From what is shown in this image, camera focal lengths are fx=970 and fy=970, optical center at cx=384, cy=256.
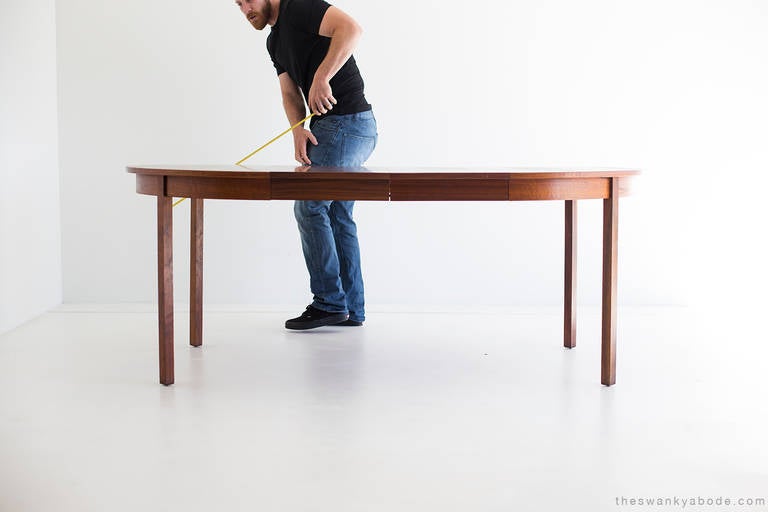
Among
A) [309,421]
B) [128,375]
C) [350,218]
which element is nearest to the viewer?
[309,421]

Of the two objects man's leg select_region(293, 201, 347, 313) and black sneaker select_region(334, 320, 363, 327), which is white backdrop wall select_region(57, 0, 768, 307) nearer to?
black sneaker select_region(334, 320, 363, 327)

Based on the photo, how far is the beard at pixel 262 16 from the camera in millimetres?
3391

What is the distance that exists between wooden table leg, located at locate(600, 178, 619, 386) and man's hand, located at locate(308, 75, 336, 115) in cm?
100

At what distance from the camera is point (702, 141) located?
169 inches

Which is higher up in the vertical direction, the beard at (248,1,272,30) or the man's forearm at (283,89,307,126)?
the beard at (248,1,272,30)

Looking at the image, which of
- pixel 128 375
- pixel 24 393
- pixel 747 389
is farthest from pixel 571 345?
pixel 24 393

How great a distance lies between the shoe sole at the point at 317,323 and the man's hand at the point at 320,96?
2.63ft

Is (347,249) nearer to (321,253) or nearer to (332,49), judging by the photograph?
(321,253)

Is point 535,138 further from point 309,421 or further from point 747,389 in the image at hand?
point 309,421

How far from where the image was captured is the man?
327cm

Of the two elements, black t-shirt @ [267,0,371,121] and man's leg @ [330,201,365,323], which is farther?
man's leg @ [330,201,365,323]

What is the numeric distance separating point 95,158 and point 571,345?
226cm

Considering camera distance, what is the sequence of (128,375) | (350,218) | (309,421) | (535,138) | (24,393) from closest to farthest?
(309,421)
(24,393)
(128,375)
(350,218)
(535,138)

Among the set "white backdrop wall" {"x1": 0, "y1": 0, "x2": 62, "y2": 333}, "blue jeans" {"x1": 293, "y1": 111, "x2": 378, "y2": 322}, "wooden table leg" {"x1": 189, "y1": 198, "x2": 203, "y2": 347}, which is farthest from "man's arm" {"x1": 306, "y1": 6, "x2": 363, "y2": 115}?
"white backdrop wall" {"x1": 0, "y1": 0, "x2": 62, "y2": 333}
